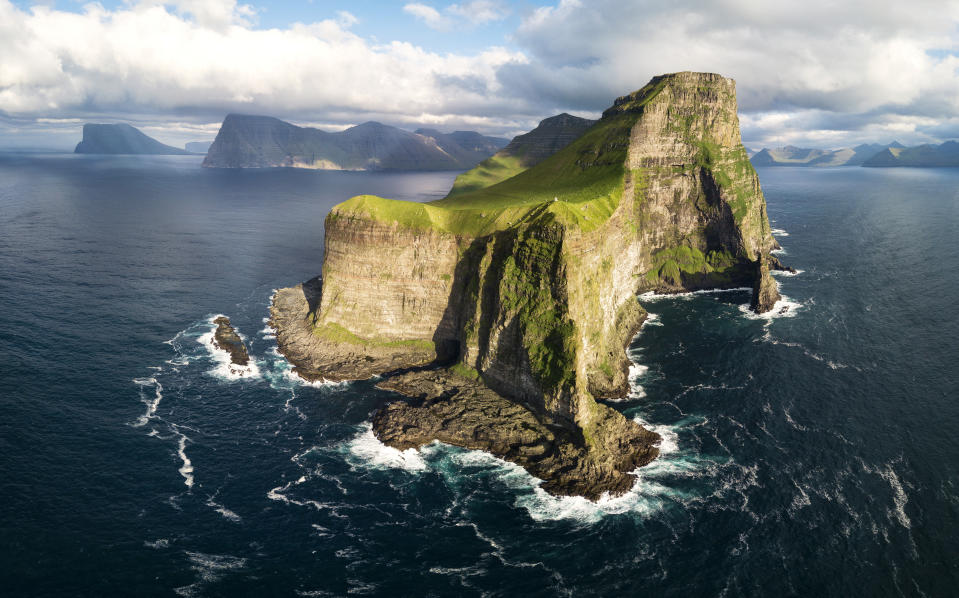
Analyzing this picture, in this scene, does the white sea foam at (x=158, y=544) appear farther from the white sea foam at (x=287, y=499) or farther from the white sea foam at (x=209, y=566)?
the white sea foam at (x=287, y=499)

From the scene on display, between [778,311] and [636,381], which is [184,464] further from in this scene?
[778,311]

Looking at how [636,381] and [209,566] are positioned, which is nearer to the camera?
[209,566]

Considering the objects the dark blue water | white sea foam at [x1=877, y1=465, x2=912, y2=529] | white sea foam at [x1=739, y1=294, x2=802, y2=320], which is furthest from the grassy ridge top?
white sea foam at [x1=877, y1=465, x2=912, y2=529]

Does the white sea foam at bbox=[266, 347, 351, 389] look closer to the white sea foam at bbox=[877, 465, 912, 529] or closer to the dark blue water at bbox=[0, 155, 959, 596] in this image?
the dark blue water at bbox=[0, 155, 959, 596]

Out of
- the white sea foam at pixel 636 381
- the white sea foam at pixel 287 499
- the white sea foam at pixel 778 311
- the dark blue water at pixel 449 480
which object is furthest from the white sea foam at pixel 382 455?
the white sea foam at pixel 778 311

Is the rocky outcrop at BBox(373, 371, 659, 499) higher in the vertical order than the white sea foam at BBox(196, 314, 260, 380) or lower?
lower

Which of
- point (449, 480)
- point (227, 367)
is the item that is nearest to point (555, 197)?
point (449, 480)
